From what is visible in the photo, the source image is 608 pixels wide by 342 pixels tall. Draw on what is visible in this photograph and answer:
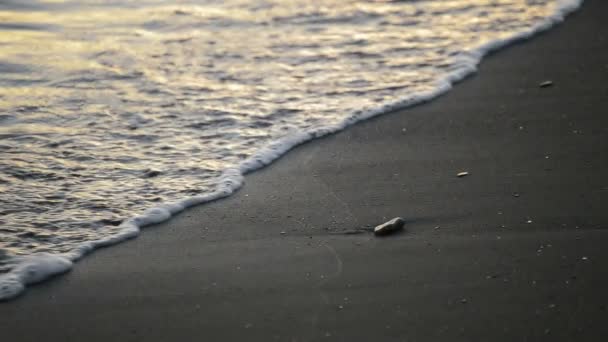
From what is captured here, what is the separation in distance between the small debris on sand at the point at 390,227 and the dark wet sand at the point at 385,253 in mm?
42

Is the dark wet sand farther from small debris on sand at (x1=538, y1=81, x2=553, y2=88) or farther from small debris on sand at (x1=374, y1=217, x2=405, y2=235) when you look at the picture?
small debris on sand at (x1=538, y1=81, x2=553, y2=88)

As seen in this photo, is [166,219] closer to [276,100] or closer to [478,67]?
[276,100]

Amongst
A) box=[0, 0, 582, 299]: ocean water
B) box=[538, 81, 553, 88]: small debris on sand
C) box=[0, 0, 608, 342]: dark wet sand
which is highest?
box=[0, 0, 582, 299]: ocean water

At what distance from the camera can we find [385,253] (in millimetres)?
3494

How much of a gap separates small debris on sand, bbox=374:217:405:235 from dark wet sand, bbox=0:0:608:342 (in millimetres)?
42

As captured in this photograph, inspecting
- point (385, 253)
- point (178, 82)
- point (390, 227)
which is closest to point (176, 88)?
point (178, 82)

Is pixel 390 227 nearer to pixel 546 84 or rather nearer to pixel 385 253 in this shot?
pixel 385 253

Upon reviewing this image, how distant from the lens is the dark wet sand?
3.02m

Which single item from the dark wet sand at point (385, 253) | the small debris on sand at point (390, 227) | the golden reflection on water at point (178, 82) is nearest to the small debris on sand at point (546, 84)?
the dark wet sand at point (385, 253)

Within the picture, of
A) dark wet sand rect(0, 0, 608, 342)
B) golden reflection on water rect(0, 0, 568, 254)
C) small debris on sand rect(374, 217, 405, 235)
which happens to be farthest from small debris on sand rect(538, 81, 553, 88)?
small debris on sand rect(374, 217, 405, 235)

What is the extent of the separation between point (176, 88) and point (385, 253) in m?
2.50

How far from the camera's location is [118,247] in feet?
12.0

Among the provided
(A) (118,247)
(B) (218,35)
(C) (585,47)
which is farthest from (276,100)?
(C) (585,47)

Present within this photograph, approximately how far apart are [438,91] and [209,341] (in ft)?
9.77
